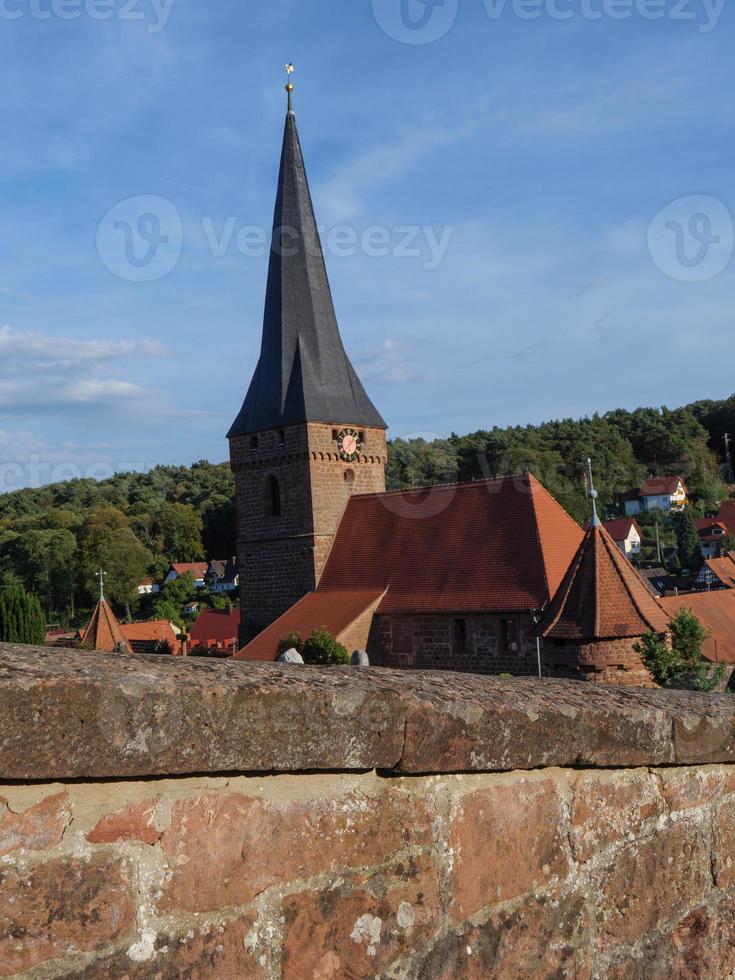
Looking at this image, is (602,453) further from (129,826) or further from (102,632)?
(129,826)

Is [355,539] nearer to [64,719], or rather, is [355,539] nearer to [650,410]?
[64,719]

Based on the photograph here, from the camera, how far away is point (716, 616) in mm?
32656

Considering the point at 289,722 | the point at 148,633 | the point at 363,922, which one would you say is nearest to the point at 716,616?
the point at 148,633

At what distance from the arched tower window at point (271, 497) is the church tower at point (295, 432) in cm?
4

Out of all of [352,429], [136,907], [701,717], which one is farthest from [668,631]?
[136,907]

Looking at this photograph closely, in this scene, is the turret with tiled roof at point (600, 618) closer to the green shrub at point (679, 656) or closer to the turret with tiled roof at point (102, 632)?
the green shrub at point (679, 656)

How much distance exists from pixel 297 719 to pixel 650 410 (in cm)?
12750

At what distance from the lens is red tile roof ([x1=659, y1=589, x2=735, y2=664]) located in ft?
100

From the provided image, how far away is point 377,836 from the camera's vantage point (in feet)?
6.63

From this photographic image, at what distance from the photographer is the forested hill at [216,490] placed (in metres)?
81.4

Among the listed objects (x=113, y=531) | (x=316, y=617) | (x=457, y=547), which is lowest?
(x=316, y=617)

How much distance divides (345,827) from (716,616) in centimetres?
3311

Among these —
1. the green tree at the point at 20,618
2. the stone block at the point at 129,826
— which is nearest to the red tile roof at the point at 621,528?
the green tree at the point at 20,618

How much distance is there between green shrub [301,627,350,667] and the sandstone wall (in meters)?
24.7
